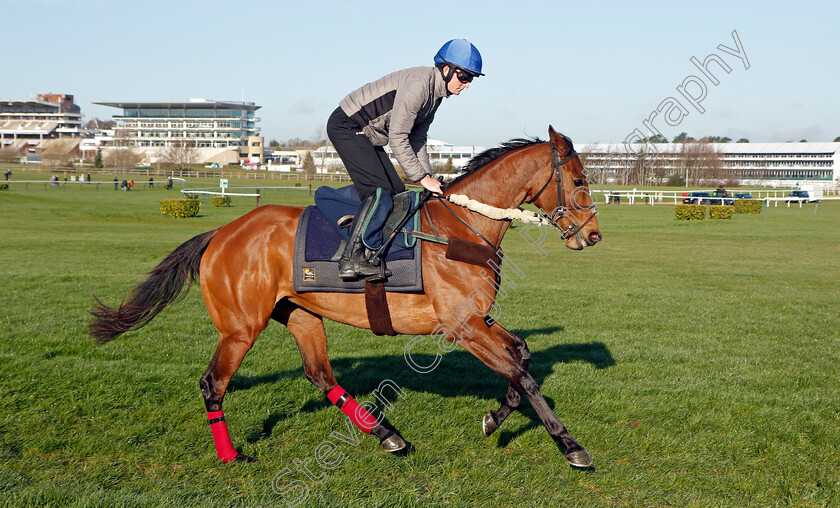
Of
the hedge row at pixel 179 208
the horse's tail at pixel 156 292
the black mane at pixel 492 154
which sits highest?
the black mane at pixel 492 154

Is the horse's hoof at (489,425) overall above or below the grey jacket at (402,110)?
below

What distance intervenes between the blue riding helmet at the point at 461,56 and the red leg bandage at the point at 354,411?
286 cm

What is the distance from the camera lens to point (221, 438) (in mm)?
5055

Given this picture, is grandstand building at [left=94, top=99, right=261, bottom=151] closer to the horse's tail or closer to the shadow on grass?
the shadow on grass

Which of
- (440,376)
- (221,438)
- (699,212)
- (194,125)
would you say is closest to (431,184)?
(221,438)

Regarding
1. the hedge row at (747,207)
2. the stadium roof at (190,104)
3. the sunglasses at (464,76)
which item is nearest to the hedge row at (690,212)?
the hedge row at (747,207)

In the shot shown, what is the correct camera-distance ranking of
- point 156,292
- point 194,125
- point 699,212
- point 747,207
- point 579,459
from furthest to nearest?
point 194,125 < point 747,207 < point 699,212 < point 156,292 < point 579,459

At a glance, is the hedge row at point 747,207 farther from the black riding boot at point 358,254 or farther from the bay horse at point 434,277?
the black riding boot at point 358,254

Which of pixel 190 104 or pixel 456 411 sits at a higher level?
pixel 190 104

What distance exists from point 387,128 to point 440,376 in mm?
3111

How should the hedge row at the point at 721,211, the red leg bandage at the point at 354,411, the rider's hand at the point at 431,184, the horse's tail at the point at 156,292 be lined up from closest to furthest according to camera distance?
1. the rider's hand at the point at 431,184
2. the red leg bandage at the point at 354,411
3. the horse's tail at the point at 156,292
4. the hedge row at the point at 721,211

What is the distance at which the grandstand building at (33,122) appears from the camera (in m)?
176

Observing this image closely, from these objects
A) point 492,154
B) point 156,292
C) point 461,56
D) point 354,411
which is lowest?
point 354,411

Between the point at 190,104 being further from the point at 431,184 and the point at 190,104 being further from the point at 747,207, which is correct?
the point at 431,184
